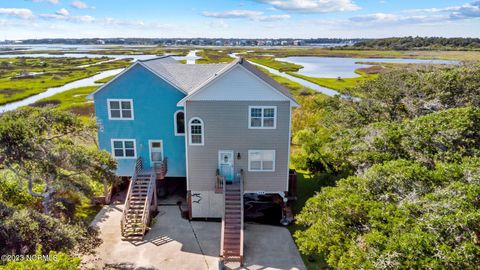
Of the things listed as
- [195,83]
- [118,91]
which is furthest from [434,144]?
[118,91]

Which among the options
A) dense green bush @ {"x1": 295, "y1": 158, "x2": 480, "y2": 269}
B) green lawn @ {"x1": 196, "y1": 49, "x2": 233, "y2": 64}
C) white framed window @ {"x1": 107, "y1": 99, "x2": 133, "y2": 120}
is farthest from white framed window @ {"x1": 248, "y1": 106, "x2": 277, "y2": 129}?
green lawn @ {"x1": 196, "y1": 49, "x2": 233, "y2": 64}

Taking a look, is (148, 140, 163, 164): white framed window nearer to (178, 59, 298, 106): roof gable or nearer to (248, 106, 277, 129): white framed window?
(178, 59, 298, 106): roof gable

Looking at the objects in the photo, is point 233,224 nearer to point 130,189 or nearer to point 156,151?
point 130,189

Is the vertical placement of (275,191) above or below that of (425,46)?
below

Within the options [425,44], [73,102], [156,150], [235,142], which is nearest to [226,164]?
[235,142]

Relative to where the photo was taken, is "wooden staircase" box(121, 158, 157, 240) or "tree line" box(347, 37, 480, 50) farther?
"tree line" box(347, 37, 480, 50)

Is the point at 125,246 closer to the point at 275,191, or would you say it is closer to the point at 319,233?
the point at 275,191
